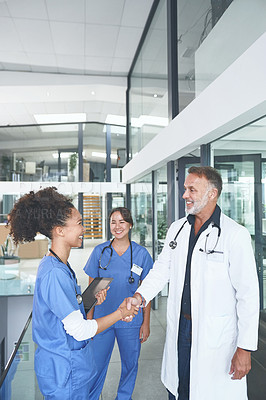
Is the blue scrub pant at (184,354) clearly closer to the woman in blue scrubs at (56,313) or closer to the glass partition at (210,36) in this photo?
the woman in blue scrubs at (56,313)

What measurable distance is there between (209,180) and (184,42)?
6.20ft

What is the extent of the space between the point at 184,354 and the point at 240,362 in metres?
0.42

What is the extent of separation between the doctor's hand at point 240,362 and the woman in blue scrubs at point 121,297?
924mm

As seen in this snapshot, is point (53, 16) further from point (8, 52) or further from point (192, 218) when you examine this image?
point (192, 218)

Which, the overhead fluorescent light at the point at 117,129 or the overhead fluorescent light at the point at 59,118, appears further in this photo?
the overhead fluorescent light at the point at 117,129

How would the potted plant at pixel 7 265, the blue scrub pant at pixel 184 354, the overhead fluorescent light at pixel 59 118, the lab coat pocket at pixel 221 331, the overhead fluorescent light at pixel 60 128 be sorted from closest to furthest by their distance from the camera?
the lab coat pocket at pixel 221 331, the blue scrub pant at pixel 184 354, the potted plant at pixel 7 265, the overhead fluorescent light at pixel 59 118, the overhead fluorescent light at pixel 60 128

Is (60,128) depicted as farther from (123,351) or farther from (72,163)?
(123,351)

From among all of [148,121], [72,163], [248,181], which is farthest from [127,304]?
[72,163]

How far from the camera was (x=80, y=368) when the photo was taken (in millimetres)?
1467

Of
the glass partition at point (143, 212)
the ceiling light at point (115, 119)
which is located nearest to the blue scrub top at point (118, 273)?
the glass partition at point (143, 212)

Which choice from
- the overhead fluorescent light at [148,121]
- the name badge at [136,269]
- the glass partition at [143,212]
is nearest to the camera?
the name badge at [136,269]

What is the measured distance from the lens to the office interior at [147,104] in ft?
6.35

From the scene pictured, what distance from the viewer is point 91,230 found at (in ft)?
37.4

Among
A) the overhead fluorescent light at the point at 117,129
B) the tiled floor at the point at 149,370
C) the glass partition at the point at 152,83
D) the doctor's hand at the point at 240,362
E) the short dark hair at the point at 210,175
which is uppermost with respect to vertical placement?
the overhead fluorescent light at the point at 117,129
